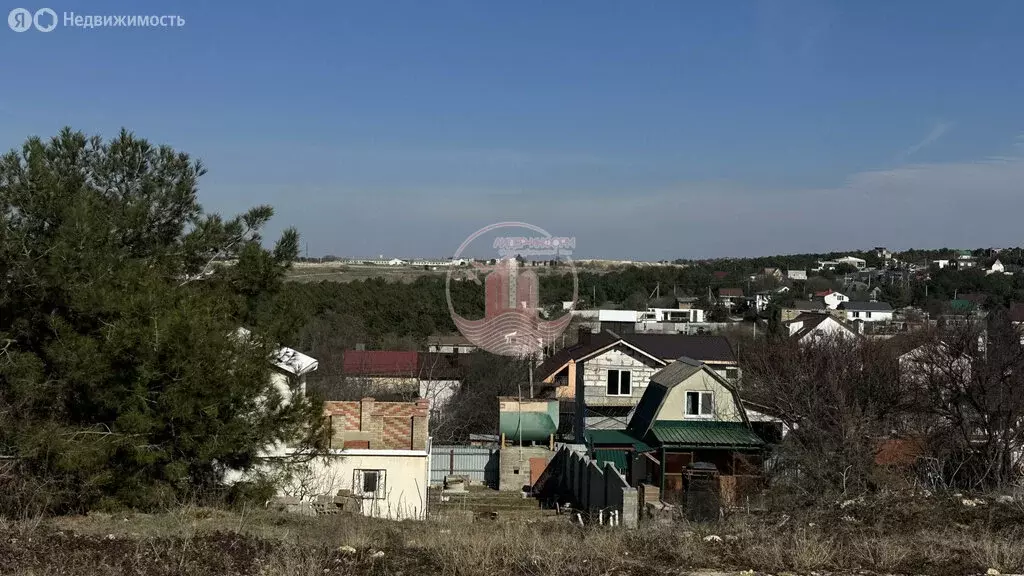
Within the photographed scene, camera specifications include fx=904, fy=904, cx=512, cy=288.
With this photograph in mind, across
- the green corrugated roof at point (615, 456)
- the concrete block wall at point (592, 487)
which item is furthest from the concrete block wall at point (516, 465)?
the green corrugated roof at point (615, 456)

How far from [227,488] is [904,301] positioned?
91.7 meters

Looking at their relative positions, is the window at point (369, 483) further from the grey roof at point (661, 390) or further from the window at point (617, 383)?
the window at point (617, 383)

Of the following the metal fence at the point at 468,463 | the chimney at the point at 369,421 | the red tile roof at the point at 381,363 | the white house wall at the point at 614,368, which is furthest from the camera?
the red tile roof at the point at 381,363

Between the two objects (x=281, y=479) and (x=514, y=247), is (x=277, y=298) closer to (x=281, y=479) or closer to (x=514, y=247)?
(x=281, y=479)

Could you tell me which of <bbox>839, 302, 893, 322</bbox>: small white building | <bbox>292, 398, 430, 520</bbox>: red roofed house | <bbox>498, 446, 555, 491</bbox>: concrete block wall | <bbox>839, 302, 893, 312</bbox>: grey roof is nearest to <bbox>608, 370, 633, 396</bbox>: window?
<bbox>498, 446, 555, 491</bbox>: concrete block wall

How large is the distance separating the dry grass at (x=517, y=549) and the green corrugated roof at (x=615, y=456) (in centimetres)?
1247

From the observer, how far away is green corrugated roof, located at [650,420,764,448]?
21.8m

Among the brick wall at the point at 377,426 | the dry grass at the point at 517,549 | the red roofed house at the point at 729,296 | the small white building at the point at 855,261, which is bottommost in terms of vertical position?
the dry grass at the point at 517,549

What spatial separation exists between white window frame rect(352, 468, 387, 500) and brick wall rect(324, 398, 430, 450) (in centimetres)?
50

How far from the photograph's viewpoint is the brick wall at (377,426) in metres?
18.6

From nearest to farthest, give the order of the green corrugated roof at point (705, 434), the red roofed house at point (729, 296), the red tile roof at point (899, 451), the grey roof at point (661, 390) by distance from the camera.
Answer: the red tile roof at point (899, 451) → the green corrugated roof at point (705, 434) → the grey roof at point (661, 390) → the red roofed house at point (729, 296)

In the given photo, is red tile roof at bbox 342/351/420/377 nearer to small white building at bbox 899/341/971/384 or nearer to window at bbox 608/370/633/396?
window at bbox 608/370/633/396

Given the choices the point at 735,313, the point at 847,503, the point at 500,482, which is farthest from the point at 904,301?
the point at 847,503

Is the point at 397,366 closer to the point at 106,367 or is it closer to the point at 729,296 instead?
the point at 106,367
